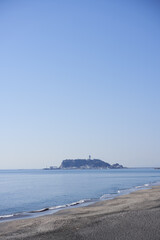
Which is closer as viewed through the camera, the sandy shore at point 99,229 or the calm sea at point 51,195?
the sandy shore at point 99,229

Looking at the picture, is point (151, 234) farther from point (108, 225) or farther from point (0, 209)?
point (0, 209)

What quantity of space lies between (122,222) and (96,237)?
2530 mm

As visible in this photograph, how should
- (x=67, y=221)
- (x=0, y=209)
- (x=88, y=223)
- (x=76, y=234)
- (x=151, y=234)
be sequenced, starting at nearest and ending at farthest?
(x=151, y=234) → (x=76, y=234) → (x=88, y=223) → (x=67, y=221) → (x=0, y=209)

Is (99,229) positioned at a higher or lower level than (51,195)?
higher

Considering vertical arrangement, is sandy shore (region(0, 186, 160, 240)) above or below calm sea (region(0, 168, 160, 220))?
above

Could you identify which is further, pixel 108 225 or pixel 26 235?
pixel 108 225

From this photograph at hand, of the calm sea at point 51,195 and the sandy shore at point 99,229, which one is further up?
the sandy shore at point 99,229

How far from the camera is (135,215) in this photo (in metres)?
13.1

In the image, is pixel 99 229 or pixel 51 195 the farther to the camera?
pixel 51 195

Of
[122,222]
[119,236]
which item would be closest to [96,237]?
[119,236]

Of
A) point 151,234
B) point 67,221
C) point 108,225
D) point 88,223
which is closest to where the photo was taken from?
point 151,234

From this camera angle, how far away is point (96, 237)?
981 centimetres

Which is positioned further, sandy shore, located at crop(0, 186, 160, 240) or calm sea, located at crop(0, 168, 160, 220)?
calm sea, located at crop(0, 168, 160, 220)

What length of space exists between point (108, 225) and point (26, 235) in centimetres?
416
